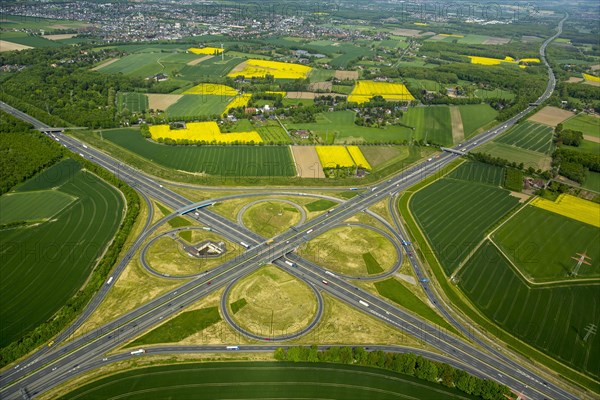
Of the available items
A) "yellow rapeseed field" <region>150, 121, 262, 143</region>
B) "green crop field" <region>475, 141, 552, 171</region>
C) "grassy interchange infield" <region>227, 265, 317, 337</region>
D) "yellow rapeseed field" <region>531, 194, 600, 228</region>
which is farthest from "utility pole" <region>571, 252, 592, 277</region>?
"yellow rapeseed field" <region>150, 121, 262, 143</region>

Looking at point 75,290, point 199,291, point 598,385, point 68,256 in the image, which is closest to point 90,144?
point 68,256

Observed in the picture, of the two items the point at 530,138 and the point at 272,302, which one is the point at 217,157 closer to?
the point at 272,302

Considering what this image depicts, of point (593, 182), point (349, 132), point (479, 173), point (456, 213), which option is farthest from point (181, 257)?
point (593, 182)

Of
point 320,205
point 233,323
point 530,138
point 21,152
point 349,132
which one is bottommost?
point 233,323

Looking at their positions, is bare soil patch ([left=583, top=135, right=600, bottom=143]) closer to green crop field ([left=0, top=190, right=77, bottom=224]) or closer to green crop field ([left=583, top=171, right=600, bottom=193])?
green crop field ([left=583, top=171, right=600, bottom=193])

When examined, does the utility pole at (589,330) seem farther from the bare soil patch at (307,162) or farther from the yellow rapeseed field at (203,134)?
the yellow rapeseed field at (203,134)

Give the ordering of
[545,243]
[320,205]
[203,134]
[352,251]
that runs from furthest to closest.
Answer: [203,134] → [320,205] → [545,243] → [352,251]
